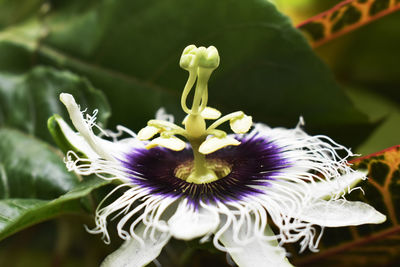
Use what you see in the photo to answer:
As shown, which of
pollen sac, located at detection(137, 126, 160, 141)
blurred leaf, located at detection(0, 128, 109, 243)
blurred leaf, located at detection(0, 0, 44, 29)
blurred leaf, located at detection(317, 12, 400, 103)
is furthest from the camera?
blurred leaf, located at detection(317, 12, 400, 103)

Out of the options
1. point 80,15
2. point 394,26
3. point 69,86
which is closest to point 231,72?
point 69,86

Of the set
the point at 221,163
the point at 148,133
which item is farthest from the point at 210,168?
the point at 148,133

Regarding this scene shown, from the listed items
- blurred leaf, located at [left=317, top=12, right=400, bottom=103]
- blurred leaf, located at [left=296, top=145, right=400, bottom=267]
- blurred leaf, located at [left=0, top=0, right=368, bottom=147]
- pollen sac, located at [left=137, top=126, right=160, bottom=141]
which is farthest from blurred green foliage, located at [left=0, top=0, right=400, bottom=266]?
blurred leaf, located at [left=317, top=12, right=400, bottom=103]

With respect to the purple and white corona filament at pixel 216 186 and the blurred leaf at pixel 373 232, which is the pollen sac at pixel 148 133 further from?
the blurred leaf at pixel 373 232

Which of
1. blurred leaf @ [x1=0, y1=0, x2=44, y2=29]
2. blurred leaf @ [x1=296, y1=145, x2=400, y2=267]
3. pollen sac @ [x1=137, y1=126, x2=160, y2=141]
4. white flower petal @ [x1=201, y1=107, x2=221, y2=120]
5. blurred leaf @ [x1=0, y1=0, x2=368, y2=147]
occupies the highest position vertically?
blurred leaf @ [x1=0, y1=0, x2=44, y2=29]

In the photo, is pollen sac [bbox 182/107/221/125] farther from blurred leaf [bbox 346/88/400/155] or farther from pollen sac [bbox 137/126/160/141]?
blurred leaf [bbox 346/88/400/155]

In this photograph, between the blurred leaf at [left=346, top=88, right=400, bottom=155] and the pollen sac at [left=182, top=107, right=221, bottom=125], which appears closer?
the pollen sac at [left=182, top=107, right=221, bottom=125]
